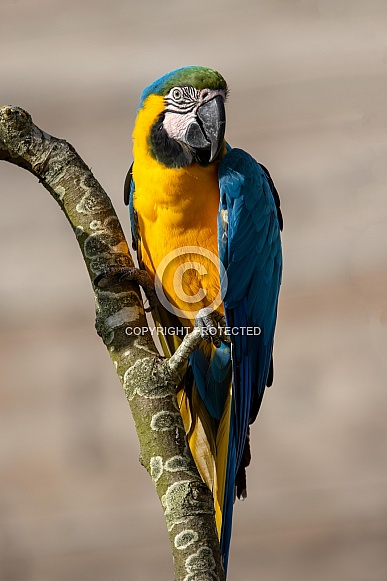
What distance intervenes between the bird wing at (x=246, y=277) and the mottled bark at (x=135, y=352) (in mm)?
197

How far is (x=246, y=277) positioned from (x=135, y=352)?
251 millimetres

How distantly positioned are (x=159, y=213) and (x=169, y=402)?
0.29 m

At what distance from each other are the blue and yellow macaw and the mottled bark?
18cm

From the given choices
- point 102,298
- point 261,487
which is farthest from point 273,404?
point 102,298

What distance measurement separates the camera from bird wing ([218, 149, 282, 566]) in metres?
0.68

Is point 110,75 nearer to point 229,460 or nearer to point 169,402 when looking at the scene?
point 229,460

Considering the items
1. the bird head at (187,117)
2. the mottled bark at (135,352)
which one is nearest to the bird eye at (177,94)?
the bird head at (187,117)

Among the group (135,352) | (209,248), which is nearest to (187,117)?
(209,248)

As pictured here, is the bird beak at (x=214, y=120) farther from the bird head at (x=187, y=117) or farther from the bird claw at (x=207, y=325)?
the bird claw at (x=207, y=325)

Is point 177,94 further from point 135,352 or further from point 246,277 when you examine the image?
point 135,352

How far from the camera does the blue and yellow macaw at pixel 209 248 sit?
2.21 feet

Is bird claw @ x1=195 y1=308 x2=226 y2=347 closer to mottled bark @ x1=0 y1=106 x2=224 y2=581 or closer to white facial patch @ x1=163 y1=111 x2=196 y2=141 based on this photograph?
mottled bark @ x1=0 y1=106 x2=224 y2=581

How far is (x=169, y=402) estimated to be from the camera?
0.46m

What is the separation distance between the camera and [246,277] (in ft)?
2.33
